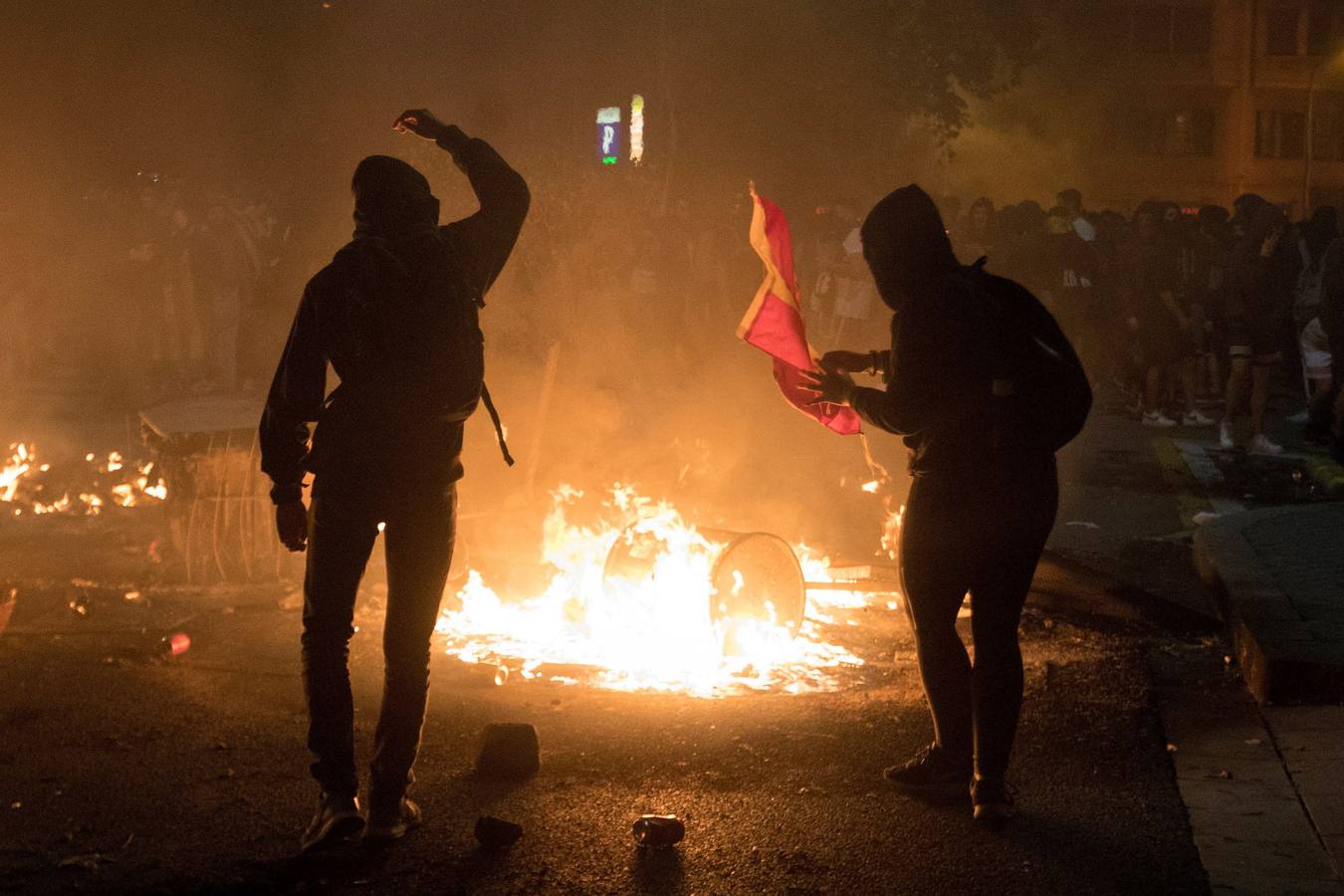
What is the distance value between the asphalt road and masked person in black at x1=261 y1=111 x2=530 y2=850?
0.33 meters

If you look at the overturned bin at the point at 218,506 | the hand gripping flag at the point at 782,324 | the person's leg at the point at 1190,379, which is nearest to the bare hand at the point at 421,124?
the hand gripping flag at the point at 782,324

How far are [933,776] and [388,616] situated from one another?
1797 mm

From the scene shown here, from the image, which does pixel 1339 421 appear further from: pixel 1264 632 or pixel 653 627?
pixel 653 627

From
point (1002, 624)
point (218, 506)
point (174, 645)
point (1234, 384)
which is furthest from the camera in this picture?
point (1234, 384)

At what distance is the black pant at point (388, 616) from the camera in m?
4.06

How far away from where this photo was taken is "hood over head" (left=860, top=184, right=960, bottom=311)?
4.15 m

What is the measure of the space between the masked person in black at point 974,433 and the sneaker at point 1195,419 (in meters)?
10.6

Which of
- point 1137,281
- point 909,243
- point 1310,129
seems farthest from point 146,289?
point 1310,129

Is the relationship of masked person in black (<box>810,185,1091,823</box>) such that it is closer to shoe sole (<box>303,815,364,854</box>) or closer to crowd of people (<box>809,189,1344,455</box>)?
shoe sole (<box>303,815,364,854</box>)

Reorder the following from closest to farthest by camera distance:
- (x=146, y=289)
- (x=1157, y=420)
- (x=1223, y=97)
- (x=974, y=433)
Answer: (x=974, y=433)
(x=1157, y=420)
(x=146, y=289)
(x=1223, y=97)

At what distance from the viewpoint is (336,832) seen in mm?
4004

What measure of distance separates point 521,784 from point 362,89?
1984cm

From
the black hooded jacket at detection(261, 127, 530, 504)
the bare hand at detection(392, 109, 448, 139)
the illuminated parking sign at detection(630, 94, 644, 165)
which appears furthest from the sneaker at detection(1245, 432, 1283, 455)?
the illuminated parking sign at detection(630, 94, 644, 165)

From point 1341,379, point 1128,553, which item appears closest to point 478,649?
point 1128,553
